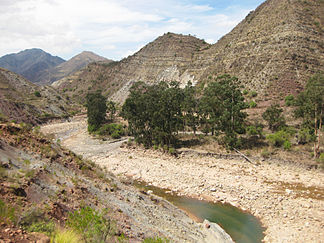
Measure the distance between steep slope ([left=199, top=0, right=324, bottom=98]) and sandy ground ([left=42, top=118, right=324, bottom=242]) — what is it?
27.8 metres

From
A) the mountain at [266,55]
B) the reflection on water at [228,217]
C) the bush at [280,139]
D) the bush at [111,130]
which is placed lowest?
the reflection on water at [228,217]

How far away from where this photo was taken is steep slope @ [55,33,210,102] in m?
89.2

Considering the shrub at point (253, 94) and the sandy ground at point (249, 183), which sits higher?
the shrub at point (253, 94)

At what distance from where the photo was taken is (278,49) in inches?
2190

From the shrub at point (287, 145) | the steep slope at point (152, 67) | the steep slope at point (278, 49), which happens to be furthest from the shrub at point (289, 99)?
the steep slope at point (152, 67)

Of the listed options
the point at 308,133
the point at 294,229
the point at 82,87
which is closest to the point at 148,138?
the point at 308,133

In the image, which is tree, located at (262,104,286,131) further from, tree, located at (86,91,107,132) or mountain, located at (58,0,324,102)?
tree, located at (86,91,107,132)

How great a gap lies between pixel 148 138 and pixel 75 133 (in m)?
23.2

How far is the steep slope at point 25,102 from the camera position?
196ft

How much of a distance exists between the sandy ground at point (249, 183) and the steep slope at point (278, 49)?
91.3ft

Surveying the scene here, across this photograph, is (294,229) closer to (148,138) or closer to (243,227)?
(243,227)

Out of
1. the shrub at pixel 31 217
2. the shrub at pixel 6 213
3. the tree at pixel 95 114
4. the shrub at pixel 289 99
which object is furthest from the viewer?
the tree at pixel 95 114

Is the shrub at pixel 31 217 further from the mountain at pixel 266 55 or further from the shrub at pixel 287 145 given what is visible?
the mountain at pixel 266 55

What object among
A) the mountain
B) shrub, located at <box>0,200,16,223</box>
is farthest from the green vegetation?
shrub, located at <box>0,200,16,223</box>
